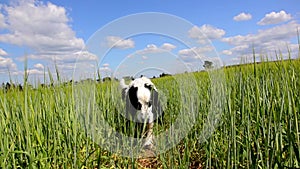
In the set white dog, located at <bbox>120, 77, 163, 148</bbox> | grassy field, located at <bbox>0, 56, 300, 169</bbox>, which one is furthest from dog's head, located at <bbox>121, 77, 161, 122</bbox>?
grassy field, located at <bbox>0, 56, 300, 169</bbox>

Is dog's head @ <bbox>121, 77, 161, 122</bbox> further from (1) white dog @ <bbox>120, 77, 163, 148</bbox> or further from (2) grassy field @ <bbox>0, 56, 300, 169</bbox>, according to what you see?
(2) grassy field @ <bbox>0, 56, 300, 169</bbox>

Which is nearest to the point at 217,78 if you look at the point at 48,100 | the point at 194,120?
the point at 194,120

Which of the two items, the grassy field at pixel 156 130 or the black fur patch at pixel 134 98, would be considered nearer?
the grassy field at pixel 156 130

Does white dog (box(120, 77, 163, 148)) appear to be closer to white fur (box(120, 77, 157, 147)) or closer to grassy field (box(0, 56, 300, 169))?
white fur (box(120, 77, 157, 147))

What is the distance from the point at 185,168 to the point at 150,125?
5.28 ft

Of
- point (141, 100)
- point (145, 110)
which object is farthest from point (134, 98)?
→ point (145, 110)

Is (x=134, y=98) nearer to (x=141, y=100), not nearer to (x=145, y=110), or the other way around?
(x=141, y=100)

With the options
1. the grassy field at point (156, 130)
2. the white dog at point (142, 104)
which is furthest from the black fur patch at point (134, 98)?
the grassy field at point (156, 130)

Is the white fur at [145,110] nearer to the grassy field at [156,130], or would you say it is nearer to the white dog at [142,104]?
the white dog at [142,104]

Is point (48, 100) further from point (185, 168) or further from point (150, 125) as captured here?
point (150, 125)

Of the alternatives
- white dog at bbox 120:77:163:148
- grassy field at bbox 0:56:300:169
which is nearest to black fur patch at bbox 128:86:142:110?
white dog at bbox 120:77:163:148

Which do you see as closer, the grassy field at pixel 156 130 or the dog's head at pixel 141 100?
the grassy field at pixel 156 130

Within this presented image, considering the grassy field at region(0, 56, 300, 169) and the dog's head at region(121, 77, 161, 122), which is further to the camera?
the dog's head at region(121, 77, 161, 122)

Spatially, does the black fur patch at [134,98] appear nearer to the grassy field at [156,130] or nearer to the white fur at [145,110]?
the white fur at [145,110]
